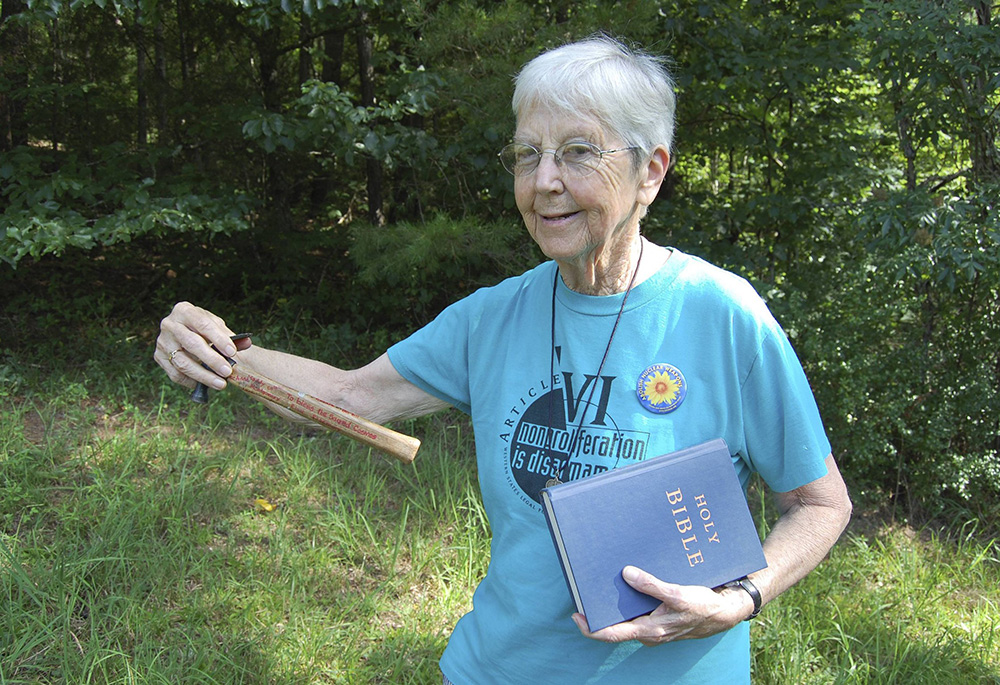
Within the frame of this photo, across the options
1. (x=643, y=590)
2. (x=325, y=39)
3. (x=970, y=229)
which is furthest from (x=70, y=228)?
(x=970, y=229)

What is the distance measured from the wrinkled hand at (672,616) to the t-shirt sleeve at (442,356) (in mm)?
611

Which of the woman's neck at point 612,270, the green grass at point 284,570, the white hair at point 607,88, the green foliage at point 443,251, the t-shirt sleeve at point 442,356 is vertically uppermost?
the white hair at point 607,88

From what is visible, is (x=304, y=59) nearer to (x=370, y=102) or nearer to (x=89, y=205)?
(x=370, y=102)

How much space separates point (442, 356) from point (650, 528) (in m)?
0.63

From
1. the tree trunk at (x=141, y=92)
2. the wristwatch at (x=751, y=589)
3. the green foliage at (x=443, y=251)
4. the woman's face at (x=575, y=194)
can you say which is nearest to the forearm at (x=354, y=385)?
the woman's face at (x=575, y=194)

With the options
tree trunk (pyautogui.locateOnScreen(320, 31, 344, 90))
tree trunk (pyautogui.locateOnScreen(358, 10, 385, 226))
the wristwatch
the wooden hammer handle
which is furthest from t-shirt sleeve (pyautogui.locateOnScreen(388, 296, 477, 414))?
tree trunk (pyautogui.locateOnScreen(320, 31, 344, 90))

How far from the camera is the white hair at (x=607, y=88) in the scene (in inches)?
58.5

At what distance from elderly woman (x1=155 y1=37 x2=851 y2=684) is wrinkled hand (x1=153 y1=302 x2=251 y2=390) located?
558 mm

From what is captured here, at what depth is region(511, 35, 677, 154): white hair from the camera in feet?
4.87

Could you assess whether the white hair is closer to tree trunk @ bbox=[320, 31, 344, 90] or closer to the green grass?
the green grass

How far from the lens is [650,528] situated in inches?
52.4

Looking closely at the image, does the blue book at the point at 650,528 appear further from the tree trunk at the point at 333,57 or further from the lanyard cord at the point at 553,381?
the tree trunk at the point at 333,57

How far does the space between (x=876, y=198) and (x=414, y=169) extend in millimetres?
2676

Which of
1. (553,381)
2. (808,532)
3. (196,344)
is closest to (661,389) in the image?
(553,381)
